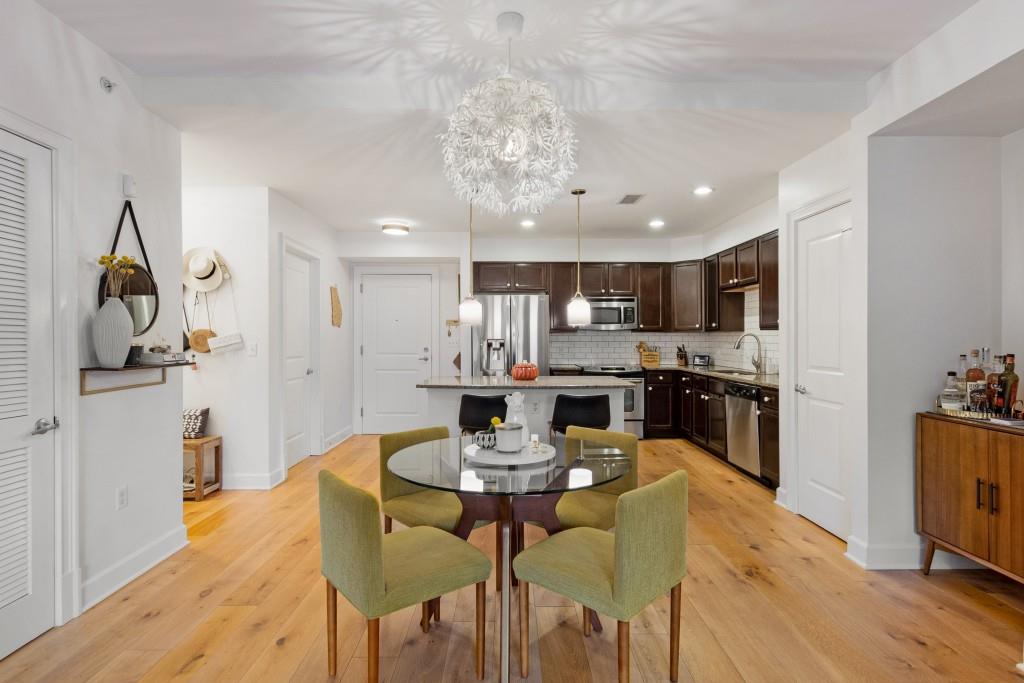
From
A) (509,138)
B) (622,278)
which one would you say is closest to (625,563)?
(509,138)

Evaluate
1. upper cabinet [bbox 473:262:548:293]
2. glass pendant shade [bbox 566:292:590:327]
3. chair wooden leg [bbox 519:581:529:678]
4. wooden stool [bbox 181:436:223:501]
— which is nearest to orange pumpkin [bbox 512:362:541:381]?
glass pendant shade [bbox 566:292:590:327]

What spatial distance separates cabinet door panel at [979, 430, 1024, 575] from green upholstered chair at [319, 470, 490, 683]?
234cm

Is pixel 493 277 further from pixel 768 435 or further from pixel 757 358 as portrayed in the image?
pixel 768 435

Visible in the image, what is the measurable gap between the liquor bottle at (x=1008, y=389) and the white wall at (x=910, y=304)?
0.36 metres

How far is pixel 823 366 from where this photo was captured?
3.38 meters

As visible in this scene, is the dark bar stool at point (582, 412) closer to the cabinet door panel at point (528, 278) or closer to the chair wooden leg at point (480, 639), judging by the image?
the chair wooden leg at point (480, 639)

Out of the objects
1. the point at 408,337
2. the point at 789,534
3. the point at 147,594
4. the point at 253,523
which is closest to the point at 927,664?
the point at 789,534

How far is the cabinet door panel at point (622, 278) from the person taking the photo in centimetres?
642

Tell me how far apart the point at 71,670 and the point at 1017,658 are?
360 centimetres

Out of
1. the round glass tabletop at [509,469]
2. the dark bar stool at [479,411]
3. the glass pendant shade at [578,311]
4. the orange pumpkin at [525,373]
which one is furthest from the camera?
the glass pendant shade at [578,311]

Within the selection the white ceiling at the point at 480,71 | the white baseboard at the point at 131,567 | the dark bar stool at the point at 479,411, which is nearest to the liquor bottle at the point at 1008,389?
the white ceiling at the point at 480,71

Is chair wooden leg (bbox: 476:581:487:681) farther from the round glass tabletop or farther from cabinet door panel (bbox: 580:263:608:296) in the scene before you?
cabinet door panel (bbox: 580:263:608:296)

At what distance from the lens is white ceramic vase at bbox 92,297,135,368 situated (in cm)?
242

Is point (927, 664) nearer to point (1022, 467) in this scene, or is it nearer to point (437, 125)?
point (1022, 467)
